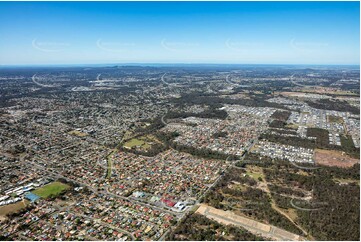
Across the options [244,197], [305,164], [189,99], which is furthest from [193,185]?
[189,99]

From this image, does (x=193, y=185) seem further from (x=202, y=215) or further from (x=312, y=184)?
(x=312, y=184)

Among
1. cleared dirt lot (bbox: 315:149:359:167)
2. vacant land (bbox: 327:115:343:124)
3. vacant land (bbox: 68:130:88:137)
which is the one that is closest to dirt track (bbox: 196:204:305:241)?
cleared dirt lot (bbox: 315:149:359:167)

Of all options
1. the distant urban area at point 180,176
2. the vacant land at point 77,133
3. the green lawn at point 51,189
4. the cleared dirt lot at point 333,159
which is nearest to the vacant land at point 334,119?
the distant urban area at point 180,176

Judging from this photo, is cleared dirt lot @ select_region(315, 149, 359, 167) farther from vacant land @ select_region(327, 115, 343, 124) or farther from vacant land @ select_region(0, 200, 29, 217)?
vacant land @ select_region(0, 200, 29, 217)

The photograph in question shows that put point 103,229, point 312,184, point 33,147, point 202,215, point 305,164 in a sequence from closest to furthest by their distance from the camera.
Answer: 1. point 103,229
2. point 202,215
3. point 312,184
4. point 305,164
5. point 33,147

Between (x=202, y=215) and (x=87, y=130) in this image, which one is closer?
(x=202, y=215)

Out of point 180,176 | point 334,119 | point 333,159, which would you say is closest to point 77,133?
point 180,176

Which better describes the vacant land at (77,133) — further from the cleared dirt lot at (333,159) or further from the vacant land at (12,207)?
the cleared dirt lot at (333,159)
